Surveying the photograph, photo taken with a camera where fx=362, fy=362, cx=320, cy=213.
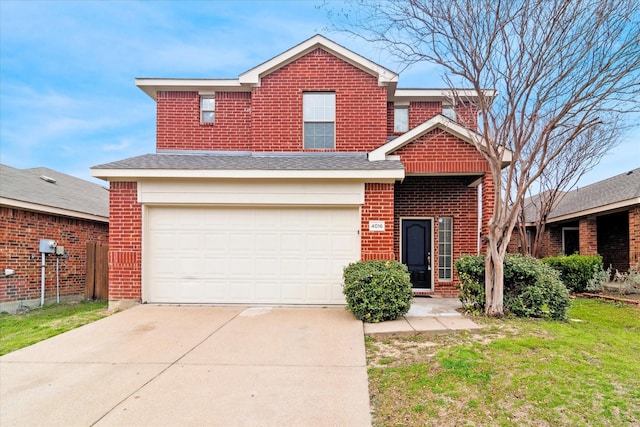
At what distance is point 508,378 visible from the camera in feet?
13.3

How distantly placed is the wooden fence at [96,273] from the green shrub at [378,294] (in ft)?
26.5

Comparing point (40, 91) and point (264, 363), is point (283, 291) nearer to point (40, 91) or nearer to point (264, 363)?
point (264, 363)

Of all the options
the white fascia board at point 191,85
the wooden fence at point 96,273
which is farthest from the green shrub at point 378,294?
the wooden fence at point 96,273

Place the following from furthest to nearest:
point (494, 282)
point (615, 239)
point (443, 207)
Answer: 1. point (615, 239)
2. point (443, 207)
3. point (494, 282)

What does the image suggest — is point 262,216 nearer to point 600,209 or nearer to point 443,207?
point 443,207

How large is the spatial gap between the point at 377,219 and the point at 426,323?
8.55 feet

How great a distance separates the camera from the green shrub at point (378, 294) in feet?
21.8

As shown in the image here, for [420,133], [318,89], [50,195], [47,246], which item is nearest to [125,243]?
[47,246]

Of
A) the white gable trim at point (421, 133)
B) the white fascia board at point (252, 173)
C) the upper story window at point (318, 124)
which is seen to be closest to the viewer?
the white fascia board at point (252, 173)

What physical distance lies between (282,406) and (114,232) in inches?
252

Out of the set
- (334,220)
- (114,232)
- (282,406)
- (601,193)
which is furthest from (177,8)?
(601,193)

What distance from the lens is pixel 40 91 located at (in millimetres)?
18078

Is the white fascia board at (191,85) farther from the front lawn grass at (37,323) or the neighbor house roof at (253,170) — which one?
the front lawn grass at (37,323)

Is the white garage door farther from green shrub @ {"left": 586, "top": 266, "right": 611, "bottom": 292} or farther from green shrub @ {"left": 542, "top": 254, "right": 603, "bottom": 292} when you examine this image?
green shrub @ {"left": 586, "top": 266, "right": 611, "bottom": 292}
